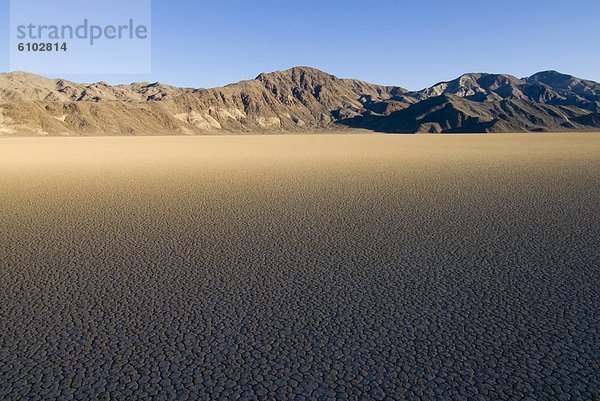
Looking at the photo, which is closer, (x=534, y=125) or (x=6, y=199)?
(x=6, y=199)

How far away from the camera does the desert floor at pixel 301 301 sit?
4035mm

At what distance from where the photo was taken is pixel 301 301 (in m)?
5.80

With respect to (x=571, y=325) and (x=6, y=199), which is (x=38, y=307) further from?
(x=6, y=199)

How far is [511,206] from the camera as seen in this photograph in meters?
12.3

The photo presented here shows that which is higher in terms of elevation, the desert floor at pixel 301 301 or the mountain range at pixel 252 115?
the mountain range at pixel 252 115

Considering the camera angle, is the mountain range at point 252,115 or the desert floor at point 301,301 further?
the mountain range at point 252,115

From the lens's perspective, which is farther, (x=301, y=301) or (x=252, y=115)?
(x=252, y=115)

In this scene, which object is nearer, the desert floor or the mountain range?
the desert floor

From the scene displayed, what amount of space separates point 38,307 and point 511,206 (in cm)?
1069

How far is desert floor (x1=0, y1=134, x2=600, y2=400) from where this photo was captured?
13.2 feet

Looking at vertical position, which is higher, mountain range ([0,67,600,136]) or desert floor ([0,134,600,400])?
mountain range ([0,67,600,136])

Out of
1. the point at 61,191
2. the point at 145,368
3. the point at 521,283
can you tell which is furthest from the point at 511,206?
the point at 61,191

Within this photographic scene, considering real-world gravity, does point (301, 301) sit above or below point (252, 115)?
below

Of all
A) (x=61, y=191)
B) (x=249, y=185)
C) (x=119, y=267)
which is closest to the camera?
(x=119, y=267)
